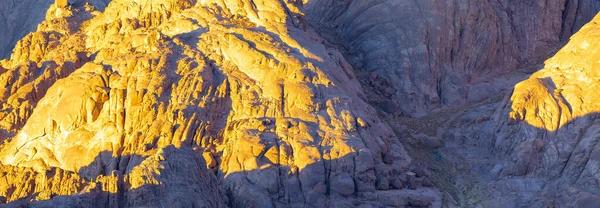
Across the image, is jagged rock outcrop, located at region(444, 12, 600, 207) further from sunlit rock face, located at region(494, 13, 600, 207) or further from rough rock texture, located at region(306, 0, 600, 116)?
rough rock texture, located at region(306, 0, 600, 116)

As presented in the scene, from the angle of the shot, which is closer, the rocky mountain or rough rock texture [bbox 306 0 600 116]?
the rocky mountain

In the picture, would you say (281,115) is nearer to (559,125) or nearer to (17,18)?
(559,125)

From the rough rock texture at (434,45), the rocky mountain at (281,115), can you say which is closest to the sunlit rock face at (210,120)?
the rocky mountain at (281,115)

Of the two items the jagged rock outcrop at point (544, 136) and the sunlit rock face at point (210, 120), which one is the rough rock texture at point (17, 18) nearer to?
the sunlit rock face at point (210, 120)

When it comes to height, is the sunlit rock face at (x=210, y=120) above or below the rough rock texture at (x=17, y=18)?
below

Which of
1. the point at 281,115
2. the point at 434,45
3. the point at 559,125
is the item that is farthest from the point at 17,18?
the point at 559,125

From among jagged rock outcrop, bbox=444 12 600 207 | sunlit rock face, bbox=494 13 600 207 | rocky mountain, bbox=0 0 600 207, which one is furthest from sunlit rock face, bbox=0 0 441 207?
sunlit rock face, bbox=494 13 600 207

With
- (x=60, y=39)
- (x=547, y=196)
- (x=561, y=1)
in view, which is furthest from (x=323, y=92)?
(x=561, y=1)
